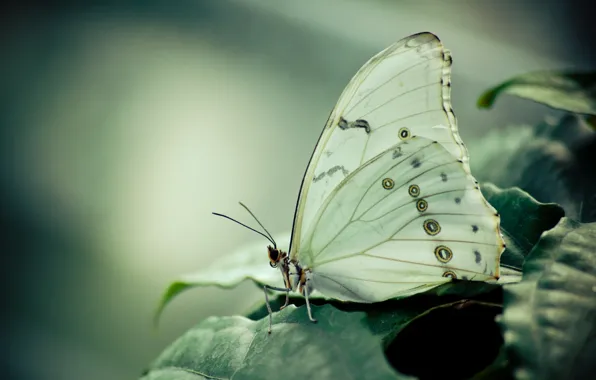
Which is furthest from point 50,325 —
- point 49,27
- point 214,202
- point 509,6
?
point 509,6

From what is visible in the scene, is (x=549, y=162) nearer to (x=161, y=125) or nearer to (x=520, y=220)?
(x=520, y=220)

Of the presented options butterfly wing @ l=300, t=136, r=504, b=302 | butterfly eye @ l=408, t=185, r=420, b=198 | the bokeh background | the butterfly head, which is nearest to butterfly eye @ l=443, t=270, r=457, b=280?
butterfly wing @ l=300, t=136, r=504, b=302

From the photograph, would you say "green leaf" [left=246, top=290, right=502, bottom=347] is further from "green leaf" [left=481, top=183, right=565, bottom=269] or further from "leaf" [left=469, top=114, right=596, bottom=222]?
"leaf" [left=469, top=114, right=596, bottom=222]

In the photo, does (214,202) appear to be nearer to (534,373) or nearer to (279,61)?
(279,61)

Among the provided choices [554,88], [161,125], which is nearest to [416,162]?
[554,88]

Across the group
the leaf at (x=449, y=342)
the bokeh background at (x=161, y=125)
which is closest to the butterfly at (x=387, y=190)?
the leaf at (x=449, y=342)

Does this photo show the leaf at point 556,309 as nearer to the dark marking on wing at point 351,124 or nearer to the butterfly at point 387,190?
the butterfly at point 387,190

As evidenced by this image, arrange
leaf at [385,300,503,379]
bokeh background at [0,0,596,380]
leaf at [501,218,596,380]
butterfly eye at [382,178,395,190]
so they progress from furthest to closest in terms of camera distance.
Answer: bokeh background at [0,0,596,380] < butterfly eye at [382,178,395,190] < leaf at [385,300,503,379] < leaf at [501,218,596,380]

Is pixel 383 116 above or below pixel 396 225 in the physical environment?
above
